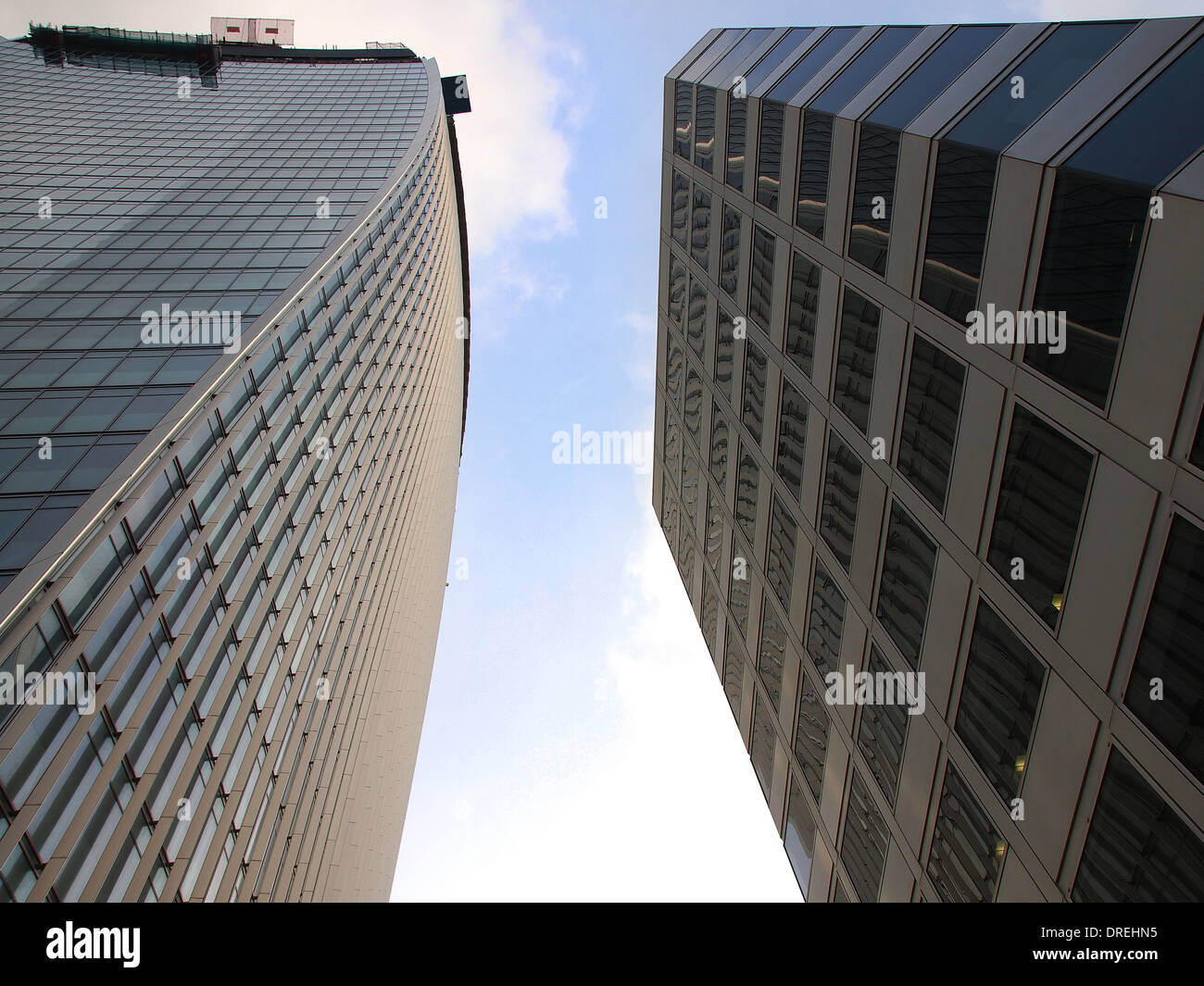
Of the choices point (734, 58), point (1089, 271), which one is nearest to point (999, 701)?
point (1089, 271)

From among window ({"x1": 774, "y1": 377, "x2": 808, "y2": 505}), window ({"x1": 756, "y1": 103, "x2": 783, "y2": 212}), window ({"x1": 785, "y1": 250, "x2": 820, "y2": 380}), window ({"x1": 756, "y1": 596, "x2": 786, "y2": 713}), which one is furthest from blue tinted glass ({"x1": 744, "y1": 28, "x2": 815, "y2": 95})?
window ({"x1": 756, "y1": 596, "x2": 786, "y2": 713})

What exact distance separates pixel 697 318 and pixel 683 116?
731cm

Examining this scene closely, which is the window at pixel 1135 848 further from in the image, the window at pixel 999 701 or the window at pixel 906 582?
the window at pixel 906 582

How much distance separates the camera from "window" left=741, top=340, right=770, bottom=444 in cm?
1919

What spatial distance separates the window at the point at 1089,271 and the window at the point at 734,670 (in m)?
15.6

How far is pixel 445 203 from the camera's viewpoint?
255ft

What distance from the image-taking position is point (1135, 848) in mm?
8086

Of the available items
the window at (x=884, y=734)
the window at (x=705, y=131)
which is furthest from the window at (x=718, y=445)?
the window at (x=884, y=734)

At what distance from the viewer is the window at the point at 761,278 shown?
1828 cm

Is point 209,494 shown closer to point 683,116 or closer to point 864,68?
point 683,116

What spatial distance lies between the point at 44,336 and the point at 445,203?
5732cm

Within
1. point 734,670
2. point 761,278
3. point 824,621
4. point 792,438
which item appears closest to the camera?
point 824,621
